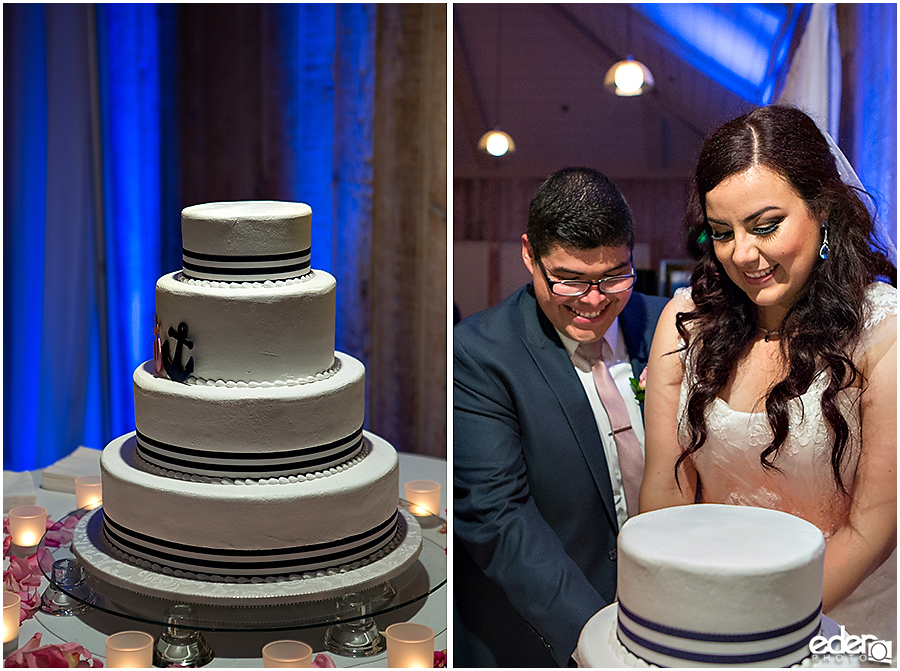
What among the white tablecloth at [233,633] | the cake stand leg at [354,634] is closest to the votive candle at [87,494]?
the white tablecloth at [233,633]

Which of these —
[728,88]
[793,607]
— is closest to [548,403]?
[793,607]

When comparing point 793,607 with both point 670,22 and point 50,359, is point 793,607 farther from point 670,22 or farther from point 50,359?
point 50,359

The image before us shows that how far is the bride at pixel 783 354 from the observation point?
2.21 meters

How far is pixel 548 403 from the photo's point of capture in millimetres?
2301

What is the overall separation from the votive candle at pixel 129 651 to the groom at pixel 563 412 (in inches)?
34.4

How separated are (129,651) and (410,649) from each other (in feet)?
2.20

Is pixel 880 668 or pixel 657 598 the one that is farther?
pixel 880 668

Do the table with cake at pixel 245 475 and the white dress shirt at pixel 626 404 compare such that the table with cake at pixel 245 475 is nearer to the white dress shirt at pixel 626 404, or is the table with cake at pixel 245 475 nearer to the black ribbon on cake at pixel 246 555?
the black ribbon on cake at pixel 246 555

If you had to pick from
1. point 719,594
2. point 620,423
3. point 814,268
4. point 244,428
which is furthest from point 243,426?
point 814,268

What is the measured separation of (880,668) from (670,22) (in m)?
1.54

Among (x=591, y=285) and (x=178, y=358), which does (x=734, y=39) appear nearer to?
(x=591, y=285)

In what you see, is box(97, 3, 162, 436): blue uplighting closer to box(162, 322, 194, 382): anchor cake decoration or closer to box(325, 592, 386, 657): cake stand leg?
box(162, 322, 194, 382): anchor cake decoration

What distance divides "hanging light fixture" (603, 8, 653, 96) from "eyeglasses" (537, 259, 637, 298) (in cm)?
40

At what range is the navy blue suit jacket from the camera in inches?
90.7
